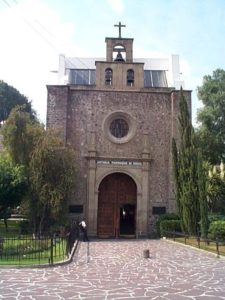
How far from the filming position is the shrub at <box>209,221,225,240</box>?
1961 centimetres

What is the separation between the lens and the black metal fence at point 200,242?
1638 cm

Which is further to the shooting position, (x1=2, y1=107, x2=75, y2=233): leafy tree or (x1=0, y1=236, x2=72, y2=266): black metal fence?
(x1=2, y1=107, x2=75, y2=233): leafy tree

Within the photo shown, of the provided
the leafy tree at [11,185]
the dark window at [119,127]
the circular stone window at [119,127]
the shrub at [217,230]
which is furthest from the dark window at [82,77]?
the shrub at [217,230]

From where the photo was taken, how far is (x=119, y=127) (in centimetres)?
2705

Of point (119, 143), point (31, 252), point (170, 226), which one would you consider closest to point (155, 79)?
point (119, 143)

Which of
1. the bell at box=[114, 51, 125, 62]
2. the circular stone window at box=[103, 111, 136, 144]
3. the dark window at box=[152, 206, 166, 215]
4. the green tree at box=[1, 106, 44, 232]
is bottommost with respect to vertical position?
the dark window at box=[152, 206, 166, 215]

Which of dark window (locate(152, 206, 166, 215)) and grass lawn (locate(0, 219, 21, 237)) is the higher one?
dark window (locate(152, 206, 166, 215))

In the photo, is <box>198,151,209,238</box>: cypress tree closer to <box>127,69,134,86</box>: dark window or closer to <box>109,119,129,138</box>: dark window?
<box>109,119,129,138</box>: dark window

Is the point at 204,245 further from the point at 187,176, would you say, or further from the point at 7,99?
the point at 7,99

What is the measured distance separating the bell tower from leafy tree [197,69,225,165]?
25.4ft

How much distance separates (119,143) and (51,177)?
5.27 meters

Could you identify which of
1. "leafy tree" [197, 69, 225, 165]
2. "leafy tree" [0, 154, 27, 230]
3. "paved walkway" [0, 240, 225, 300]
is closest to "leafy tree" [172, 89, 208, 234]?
"paved walkway" [0, 240, 225, 300]

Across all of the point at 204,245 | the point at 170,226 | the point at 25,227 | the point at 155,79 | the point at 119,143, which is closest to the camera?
the point at 204,245

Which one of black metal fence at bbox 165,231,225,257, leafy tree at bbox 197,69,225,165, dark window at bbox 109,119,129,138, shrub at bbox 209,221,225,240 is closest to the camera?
black metal fence at bbox 165,231,225,257
